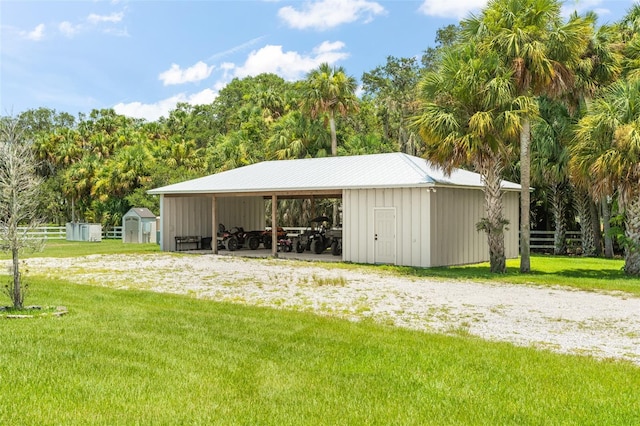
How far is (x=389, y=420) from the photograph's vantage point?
467 cm

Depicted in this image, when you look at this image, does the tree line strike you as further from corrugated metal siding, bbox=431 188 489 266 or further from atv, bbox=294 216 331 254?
atv, bbox=294 216 331 254

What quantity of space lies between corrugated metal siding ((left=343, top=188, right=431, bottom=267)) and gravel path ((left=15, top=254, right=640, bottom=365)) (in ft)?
6.17

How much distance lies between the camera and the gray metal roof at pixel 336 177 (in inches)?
759

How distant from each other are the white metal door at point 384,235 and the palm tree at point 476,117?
9.29 ft

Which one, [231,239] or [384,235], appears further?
[231,239]

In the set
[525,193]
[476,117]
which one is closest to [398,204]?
[525,193]

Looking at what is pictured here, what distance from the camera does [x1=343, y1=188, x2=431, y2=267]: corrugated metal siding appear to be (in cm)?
1855

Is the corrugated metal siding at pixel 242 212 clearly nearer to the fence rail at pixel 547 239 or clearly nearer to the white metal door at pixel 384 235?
the white metal door at pixel 384 235

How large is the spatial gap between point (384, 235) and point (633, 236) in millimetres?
7044

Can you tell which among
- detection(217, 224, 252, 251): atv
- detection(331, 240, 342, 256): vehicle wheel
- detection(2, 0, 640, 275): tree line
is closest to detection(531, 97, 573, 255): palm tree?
detection(2, 0, 640, 275): tree line

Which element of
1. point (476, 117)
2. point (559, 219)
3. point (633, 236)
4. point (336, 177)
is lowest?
point (633, 236)

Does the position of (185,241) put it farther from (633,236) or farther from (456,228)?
(633,236)

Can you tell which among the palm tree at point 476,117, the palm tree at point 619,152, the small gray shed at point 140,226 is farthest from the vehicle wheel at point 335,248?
the small gray shed at point 140,226

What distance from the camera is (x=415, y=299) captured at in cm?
1166
